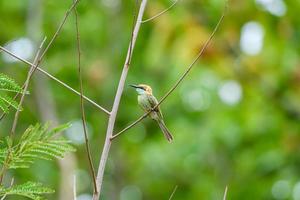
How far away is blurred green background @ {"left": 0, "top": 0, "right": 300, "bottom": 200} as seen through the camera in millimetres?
10461

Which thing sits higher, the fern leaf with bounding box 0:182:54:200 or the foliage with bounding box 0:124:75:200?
the foliage with bounding box 0:124:75:200

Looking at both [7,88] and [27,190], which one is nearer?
[27,190]

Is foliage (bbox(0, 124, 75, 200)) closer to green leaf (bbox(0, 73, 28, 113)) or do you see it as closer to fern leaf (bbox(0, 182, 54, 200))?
fern leaf (bbox(0, 182, 54, 200))

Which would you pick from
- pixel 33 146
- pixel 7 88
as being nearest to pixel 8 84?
pixel 7 88

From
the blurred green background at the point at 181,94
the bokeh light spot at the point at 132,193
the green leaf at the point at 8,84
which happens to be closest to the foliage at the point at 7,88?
the green leaf at the point at 8,84

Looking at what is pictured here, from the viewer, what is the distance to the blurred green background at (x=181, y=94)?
412 inches

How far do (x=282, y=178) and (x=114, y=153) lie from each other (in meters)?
2.73

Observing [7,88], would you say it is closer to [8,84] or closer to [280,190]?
[8,84]

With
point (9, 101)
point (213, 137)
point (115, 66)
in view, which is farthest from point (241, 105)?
Result: point (9, 101)

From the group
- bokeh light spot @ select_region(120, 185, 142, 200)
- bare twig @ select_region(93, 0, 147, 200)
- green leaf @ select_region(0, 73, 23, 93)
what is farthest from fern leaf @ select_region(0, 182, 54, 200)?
bokeh light spot @ select_region(120, 185, 142, 200)

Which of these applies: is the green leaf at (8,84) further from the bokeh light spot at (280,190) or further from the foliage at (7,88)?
the bokeh light spot at (280,190)

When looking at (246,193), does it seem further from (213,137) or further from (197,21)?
(197,21)

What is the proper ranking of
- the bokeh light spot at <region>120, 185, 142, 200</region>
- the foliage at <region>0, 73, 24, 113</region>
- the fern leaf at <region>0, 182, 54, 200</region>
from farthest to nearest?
the bokeh light spot at <region>120, 185, 142, 200</region> → the foliage at <region>0, 73, 24, 113</region> → the fern leaf at <region>0, 182, 54, 200</region>

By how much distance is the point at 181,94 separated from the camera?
1257 cm
